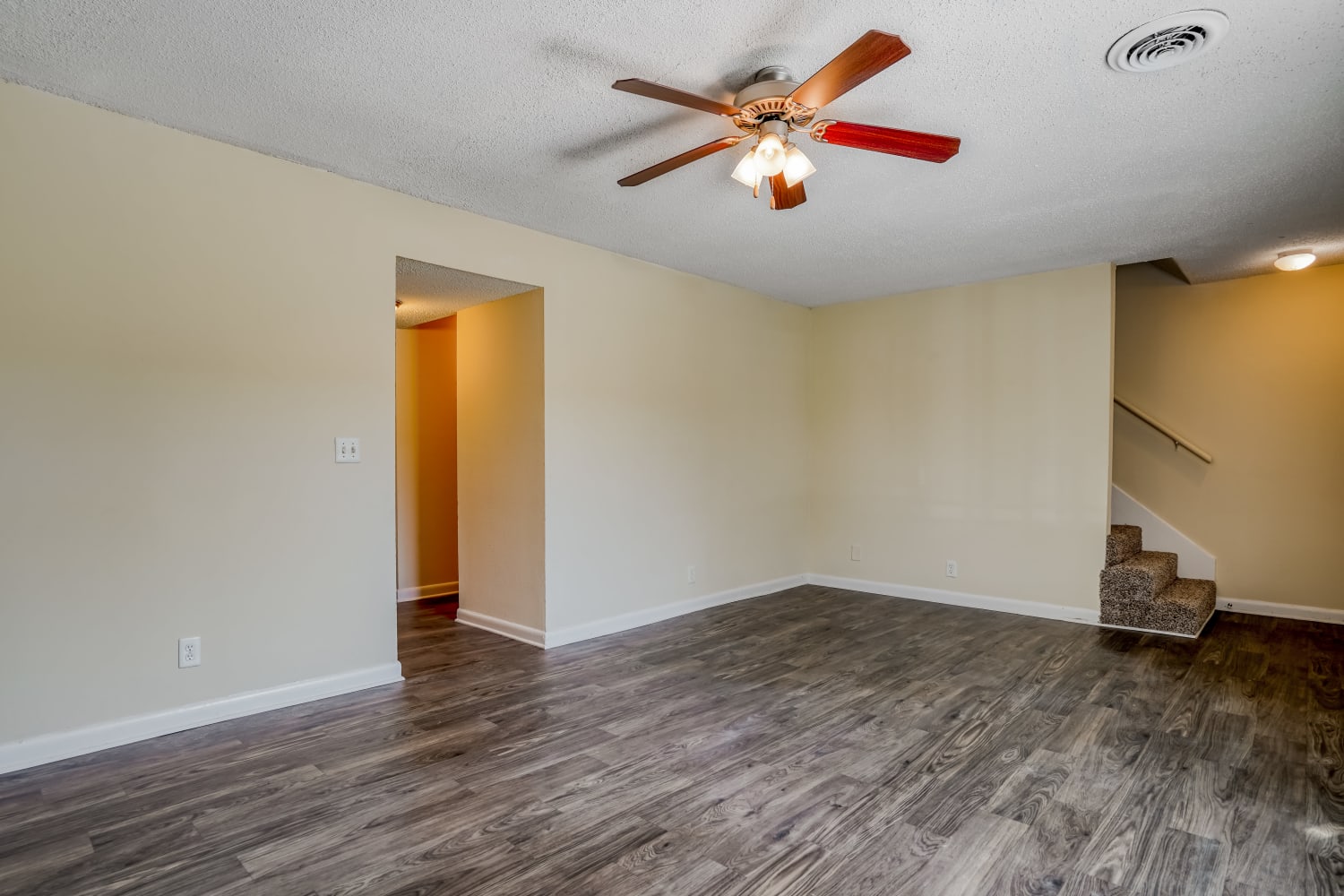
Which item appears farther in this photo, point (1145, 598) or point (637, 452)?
point (637, 452)

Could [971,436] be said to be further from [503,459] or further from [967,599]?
[503,459]

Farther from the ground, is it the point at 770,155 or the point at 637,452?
the point at 770,155

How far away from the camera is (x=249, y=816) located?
2127 mm

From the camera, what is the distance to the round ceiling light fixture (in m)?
4.27

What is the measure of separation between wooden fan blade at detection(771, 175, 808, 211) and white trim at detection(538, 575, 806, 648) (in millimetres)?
2675

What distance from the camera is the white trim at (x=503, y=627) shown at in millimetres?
4051

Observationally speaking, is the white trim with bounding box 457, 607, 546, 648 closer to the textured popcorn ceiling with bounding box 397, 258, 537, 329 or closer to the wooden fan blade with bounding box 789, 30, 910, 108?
the textured popcorn ceiling with bounding box 397, 258, 537, 329

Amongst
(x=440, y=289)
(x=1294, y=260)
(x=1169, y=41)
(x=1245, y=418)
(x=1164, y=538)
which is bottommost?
(x=1164, y=538)

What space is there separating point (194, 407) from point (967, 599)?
497 cm

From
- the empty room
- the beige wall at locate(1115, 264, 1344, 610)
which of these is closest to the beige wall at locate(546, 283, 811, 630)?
the empty room

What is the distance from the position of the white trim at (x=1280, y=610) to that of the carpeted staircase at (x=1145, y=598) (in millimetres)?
381

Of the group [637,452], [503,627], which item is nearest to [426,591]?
[503,627]

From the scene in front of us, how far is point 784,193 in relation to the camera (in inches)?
108

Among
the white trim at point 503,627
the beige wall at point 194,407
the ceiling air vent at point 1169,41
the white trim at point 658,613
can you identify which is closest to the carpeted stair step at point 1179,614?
the white trim at point 658,613
